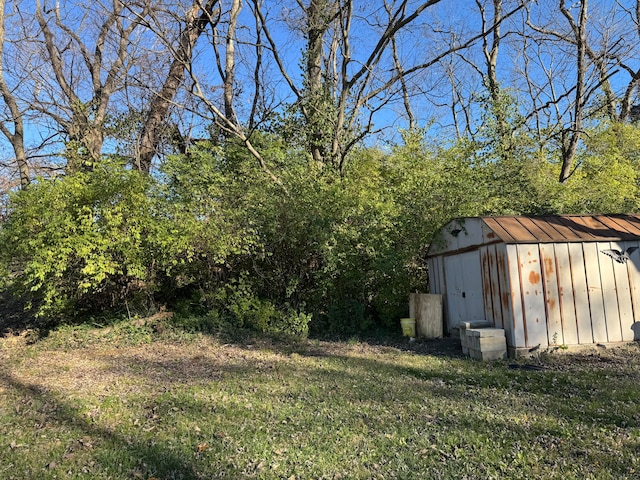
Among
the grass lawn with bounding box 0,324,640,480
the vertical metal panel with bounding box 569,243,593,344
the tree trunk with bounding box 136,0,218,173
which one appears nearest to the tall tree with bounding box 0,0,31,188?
the tree trunk with bounding box 136,0,218,173

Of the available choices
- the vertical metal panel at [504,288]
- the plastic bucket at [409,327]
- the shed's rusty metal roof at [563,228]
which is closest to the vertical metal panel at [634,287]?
the shed's rusty metal roof at [563,228]

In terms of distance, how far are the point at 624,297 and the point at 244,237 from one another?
681 cm

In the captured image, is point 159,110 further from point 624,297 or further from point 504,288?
point 624,297

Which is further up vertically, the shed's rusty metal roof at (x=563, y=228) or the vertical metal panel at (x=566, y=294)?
the shed's rusty metal roof at (x=563, y=228)

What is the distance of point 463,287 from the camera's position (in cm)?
868

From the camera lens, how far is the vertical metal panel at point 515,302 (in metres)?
7.09

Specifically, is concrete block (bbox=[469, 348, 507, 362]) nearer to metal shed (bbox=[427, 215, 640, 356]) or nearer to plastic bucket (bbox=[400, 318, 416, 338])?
metal shed (bbox=[427, 215, 640, 356])

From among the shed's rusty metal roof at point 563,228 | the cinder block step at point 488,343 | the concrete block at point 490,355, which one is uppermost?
the shed's rusty metal roof at point 563,228

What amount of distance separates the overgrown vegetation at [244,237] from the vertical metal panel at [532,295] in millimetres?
2600

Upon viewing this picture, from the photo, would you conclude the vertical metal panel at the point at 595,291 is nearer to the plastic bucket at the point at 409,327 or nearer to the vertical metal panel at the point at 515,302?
the vertical metal panel at the point at 515,302

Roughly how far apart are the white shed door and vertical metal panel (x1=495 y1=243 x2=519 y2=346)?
62 centimetres

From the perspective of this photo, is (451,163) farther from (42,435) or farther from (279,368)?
(42,435)

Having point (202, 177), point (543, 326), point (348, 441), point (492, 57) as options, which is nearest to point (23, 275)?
point (202, 177)

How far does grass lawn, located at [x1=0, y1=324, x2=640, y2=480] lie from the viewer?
3387 millimetres
